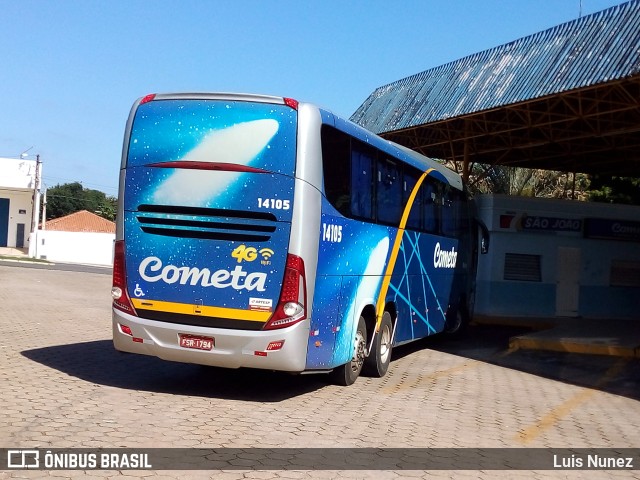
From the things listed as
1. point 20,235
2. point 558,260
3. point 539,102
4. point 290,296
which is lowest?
point 290,296

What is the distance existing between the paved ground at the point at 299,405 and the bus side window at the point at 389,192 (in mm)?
2397

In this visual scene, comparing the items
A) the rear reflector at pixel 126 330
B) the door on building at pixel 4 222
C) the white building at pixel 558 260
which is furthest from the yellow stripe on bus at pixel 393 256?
the door on building at pixel 4 222

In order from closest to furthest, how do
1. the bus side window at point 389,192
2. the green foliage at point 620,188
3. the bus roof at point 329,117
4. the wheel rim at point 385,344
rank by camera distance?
the bus roof at point 329,117, the bus side window at point 389,192, the wheel rim at point 385,344, the green foliage at point 620,188

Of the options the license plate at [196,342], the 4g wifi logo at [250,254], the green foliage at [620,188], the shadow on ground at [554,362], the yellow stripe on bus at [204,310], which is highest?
the green foliage at [620,188]

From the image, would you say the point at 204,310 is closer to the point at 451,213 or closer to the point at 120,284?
A: the point at 120,284

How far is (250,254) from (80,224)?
73.6 metres

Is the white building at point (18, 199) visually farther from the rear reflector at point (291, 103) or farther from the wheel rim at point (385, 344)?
the rear reflector at point (291, 103)

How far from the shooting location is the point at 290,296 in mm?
8266

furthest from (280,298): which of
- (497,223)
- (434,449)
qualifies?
(497,223)

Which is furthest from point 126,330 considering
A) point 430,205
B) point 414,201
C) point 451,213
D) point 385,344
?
point 451,213

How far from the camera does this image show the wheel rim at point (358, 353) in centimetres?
1023

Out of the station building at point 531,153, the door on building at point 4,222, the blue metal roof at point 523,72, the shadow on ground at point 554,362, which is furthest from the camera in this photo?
the door on building at point 4,222

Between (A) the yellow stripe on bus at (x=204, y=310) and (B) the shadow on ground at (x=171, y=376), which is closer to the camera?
(A) the yellow stripe on bus at (x=204, y=310)

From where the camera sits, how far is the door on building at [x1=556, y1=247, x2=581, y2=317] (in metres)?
23.1
